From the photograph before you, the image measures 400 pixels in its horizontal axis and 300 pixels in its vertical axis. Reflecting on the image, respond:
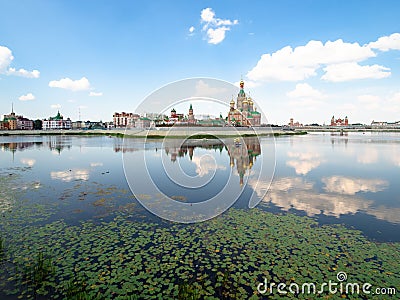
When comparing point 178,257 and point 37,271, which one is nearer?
point 37,271

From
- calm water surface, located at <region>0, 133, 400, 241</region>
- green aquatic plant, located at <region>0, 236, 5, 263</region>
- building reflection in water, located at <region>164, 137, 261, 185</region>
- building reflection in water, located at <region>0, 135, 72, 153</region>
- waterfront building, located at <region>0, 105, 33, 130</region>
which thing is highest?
waterfront building, located at <region>0, 105, 33, 130</region>

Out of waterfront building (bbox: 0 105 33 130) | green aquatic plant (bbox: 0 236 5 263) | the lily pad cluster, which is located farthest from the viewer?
waterfront building (bbox: 0 105 33 130)

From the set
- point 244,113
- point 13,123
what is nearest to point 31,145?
point 244,113

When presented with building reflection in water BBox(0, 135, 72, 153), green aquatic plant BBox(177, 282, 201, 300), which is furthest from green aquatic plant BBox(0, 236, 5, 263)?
building reflection in water BBox(0, 135, 72, 153)

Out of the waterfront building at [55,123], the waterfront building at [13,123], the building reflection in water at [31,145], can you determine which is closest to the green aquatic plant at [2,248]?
the building reflection in water at [31,145]

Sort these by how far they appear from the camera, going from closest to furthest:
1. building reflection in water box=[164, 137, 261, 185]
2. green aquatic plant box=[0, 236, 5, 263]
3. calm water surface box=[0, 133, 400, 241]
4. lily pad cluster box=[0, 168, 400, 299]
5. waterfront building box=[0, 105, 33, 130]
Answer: lily pad cluster box=[0, 168, 400, 299] < green aquatic plant box=[0, 236, 5, 263] < calm water surface box=[0, 133, 400, 241] < building reflection in water box=[164, 137, 261, 185] < waterfront building box=[0, 105, 33, 130]

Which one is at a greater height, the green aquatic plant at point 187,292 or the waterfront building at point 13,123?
the waterfront building at point 13,123

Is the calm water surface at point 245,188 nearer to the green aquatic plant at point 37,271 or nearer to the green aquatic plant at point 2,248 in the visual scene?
the green aquatic plant at point 2,248

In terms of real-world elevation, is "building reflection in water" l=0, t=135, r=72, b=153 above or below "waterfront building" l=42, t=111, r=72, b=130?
below

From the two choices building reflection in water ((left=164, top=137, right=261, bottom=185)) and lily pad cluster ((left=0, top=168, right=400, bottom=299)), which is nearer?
lily pad cluster ((left=0, top=168, right=400, bottom=299))

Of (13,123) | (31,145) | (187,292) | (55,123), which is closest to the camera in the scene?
(187,292)

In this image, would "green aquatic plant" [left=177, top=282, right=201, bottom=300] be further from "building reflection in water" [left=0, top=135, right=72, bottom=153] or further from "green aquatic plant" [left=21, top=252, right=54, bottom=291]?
"building reflection in water" [left=0, top=135, right=72, bottom=153]

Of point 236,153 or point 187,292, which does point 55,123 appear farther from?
point 187,292

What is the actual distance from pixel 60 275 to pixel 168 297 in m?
2.94
